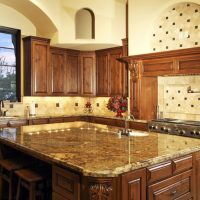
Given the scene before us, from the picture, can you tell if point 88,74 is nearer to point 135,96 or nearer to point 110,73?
point 110,73

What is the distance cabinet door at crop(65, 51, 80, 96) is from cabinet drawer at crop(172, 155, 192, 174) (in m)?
4.41

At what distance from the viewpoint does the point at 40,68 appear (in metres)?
5.92

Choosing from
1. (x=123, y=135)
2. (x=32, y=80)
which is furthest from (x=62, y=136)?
(x=32, y=80)

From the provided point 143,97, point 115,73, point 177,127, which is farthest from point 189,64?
point 115,73

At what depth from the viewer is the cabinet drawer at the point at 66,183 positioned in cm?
188

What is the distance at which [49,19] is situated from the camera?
5.67 m

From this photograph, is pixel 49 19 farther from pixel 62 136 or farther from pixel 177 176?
pixel 177 176

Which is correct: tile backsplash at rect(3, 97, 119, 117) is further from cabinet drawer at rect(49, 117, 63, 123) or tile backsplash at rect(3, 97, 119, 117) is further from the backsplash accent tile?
the backsplash accent tile

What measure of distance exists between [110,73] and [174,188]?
14.0 ft

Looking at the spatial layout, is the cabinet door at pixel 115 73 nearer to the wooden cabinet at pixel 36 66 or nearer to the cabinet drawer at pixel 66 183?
the wooden cabinet at pixel 36 66

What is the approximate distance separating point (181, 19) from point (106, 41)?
1617 millimetres

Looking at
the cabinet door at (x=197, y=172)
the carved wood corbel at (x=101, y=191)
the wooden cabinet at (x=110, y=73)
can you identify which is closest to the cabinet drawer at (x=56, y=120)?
the wooden cabinet at (x=110, y=73)

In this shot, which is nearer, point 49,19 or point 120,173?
point 120,173

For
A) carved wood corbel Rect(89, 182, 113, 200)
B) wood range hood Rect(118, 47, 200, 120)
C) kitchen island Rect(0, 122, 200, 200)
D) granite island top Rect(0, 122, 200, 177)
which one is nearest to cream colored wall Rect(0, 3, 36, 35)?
wood range hood Rect(118, 47, 200, 120)
